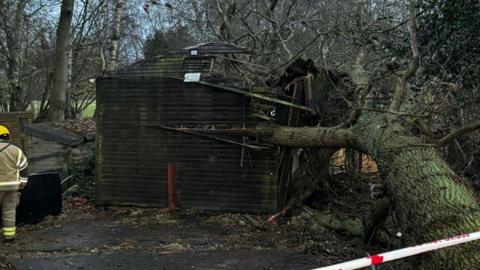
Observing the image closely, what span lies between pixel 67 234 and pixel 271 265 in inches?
140

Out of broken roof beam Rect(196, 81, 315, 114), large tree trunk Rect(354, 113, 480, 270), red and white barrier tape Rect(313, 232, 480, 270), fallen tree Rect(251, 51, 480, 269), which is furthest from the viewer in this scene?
broken roof beam Rect(196, 81, 315, 114)

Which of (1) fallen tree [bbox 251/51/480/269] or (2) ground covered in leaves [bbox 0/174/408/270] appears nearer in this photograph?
(1) fallen tree [bbox 251/51/480/269]

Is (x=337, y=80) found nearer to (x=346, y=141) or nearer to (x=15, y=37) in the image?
(x=346, y=141)

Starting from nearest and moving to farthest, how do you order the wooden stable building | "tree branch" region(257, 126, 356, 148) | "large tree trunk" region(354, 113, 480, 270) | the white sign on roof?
"large tree trunk" region(354, 113, 480, 270)
"tree branch" region(257, 126, 356, 148)
the wooden stable building
the white sign on roof

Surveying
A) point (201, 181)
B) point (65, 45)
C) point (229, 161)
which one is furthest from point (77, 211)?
point (65, 45)

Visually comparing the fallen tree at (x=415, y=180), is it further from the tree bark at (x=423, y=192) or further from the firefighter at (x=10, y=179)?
the firefighter at (x=10, y=179)

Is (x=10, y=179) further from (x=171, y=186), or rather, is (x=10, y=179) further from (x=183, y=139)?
(x=183, y=139)

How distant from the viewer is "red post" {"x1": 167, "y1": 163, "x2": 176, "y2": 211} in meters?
9.23

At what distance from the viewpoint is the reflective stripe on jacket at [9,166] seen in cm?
789

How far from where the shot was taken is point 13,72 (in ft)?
64.0

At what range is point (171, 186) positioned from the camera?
923cm

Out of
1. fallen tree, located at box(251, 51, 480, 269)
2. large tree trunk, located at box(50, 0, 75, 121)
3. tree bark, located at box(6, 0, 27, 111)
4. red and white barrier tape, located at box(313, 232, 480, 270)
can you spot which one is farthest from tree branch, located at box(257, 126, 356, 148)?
tree bark, located at box(6, 0, 27, 111)

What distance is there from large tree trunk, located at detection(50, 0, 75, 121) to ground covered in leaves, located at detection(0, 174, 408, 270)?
631cm

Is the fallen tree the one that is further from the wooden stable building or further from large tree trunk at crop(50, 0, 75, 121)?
large tree trunk at crop(50, 0, 75, 121)
